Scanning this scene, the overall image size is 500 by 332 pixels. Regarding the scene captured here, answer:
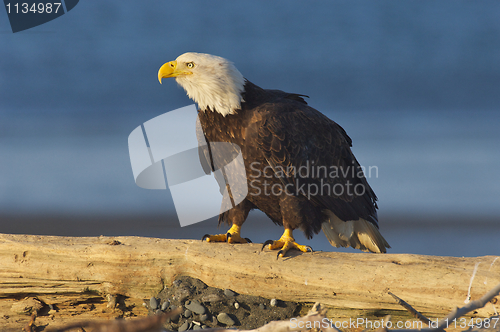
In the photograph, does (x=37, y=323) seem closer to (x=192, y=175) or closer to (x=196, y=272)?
(x=196, y=272)

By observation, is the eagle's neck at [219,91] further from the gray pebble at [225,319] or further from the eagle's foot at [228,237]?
the gray pebble at [225,319]

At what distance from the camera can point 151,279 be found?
Result: 98.3 inches

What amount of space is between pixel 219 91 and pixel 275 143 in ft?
1.74

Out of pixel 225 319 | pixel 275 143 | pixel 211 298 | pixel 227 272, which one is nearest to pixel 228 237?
pixel 227 272

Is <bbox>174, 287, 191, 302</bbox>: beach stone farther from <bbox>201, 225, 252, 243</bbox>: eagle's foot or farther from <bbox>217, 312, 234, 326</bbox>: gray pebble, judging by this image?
<bbox>201, 225, 252, 243</bbox>: eagle's foot

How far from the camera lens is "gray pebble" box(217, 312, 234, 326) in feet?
7.37

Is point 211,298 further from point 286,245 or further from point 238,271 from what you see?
point 286,245

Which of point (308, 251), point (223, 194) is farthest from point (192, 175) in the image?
point (308, 251)

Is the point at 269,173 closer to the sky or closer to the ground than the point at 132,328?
closer to the sky

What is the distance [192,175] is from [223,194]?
32.3 inches

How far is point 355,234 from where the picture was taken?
329 centimetres

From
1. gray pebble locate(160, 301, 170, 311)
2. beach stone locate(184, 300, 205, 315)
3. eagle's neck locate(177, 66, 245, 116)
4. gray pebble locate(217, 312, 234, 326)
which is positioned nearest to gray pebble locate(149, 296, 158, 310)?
gray pebble locate(160, 301, 170, 311)

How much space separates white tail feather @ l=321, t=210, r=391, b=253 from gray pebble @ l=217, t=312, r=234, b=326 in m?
1.24

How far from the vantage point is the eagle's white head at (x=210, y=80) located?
103 inches
